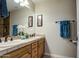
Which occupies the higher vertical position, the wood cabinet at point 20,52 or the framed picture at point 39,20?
the framed picture at point 39,20

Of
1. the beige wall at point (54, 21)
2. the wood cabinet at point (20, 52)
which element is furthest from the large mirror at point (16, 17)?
the beige wall at point (54, 21)

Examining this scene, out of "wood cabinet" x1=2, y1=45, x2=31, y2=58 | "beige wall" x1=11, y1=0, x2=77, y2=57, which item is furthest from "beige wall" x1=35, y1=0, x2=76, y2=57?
"wood cabinet" x1=2, y1=45, x2=31, y2=58

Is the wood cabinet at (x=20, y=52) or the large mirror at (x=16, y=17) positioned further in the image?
the large mirror at (x=16, y=17)

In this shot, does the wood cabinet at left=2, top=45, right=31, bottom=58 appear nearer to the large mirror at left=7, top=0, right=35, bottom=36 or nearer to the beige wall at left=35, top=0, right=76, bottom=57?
the large mirror at left=7, top=0, right=35, bottom=36

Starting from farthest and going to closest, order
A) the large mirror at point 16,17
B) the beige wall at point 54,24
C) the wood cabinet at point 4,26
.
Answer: the beige wall at point 54,24 → the large mirror at point 16,17 → the wood cabinet at point 4,26

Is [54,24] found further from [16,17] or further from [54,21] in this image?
[16,17]

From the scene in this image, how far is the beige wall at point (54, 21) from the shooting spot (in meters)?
3.05

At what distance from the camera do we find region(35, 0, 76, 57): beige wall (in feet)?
10.0

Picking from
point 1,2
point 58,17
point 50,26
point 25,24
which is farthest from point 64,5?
point 1,2

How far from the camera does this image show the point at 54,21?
325cm

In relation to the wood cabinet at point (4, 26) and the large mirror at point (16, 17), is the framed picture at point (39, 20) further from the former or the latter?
the wood cabinet at point (4, 26)

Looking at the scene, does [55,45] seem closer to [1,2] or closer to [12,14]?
[12,14]

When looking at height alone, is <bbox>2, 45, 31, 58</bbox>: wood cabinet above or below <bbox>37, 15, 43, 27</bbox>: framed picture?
below

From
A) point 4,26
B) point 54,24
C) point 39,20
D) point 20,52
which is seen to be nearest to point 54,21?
point 54,24
